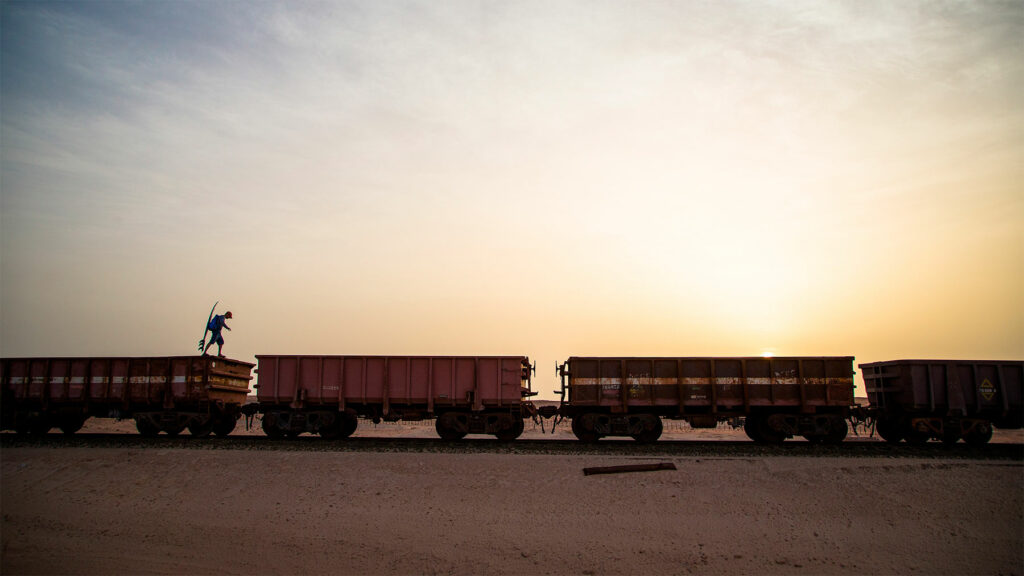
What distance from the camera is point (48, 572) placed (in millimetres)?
11055

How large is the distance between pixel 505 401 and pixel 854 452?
9.54 meters

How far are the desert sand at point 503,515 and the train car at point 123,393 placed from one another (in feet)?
12.4

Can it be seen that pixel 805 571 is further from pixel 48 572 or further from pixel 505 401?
pixel 48 572

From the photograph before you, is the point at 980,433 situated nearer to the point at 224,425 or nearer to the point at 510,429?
the point at 510,429

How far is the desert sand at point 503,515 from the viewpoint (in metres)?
10.9

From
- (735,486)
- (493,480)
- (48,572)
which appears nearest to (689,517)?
(735,486)

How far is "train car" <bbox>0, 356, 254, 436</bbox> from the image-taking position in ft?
61.2

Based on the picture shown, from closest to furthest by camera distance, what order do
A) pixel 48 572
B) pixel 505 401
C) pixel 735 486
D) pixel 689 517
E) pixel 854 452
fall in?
pixel 48 572 < pixel 689 517 < pixel 735 486 < pixel 854 452 < pixel 505 401

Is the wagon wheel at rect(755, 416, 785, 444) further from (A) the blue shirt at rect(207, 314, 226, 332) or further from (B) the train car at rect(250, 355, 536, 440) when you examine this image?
(A) the blue shirt at rect(207, 314, 226, 332)

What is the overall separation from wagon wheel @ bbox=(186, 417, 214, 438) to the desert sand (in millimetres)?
3736

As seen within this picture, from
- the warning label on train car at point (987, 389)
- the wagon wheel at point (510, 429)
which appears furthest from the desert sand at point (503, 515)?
the warning label on train car at point (987, 389)

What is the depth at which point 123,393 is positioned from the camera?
62.1 feet

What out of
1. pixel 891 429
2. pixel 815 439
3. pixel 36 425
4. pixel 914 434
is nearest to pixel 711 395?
pixel 815 439

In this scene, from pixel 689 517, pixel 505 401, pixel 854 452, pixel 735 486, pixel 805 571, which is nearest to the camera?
pixel 805 571
